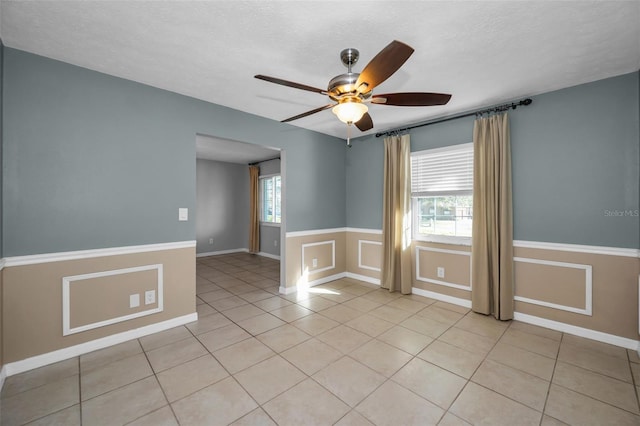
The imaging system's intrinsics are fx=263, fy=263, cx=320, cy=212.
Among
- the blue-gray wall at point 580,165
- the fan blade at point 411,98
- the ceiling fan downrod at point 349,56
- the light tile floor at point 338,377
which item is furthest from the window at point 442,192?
the ceiling fan downrod at point 349,56

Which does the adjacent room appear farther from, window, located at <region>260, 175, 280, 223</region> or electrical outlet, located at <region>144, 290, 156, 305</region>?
window, located at <region>260, 175, 280, 223</region>

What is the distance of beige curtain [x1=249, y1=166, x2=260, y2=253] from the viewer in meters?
7.49

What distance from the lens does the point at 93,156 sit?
253 cm

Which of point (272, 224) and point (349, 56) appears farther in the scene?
point (272, 224)

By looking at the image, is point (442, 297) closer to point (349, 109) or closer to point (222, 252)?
point (349, 109)

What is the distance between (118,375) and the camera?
215cm

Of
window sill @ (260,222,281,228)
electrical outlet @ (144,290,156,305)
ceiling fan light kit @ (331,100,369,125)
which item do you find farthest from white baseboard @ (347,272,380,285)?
ceiling fan light kit @ (331,100,369,125)

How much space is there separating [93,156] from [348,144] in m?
2.44

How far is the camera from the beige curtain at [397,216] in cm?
409

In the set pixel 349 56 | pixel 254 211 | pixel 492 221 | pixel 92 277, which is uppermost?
pixel 349 56

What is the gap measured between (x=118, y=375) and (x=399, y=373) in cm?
230

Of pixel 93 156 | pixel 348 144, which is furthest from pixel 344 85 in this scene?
pixel 93 156

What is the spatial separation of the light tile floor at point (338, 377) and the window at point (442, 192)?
50.3 inches

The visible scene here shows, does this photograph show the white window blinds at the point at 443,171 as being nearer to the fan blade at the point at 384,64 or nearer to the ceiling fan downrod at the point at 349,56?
the ceiling fan downrod at the point at 349,56
